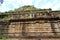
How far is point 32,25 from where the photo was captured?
10.5m

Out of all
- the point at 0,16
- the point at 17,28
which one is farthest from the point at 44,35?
the point at 0,16

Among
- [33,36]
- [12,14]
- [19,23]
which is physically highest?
[12,14]

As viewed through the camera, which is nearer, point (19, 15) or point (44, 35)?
point (44, 35)

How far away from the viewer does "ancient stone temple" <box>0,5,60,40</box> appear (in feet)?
33.3

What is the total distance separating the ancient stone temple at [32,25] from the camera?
400 inches

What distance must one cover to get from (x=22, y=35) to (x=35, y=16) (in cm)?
168

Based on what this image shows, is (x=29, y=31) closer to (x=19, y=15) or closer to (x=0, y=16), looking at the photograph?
(x=19, y=15)

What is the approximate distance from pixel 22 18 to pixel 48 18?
1.84 m

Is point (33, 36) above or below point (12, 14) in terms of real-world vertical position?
below

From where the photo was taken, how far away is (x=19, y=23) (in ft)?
34.9

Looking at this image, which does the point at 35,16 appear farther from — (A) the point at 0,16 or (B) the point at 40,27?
(A) the point at 0,16

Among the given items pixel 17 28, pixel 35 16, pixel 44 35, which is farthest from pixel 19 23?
pixel 44 35

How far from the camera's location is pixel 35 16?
35.2ft

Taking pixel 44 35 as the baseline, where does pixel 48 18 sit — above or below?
above
